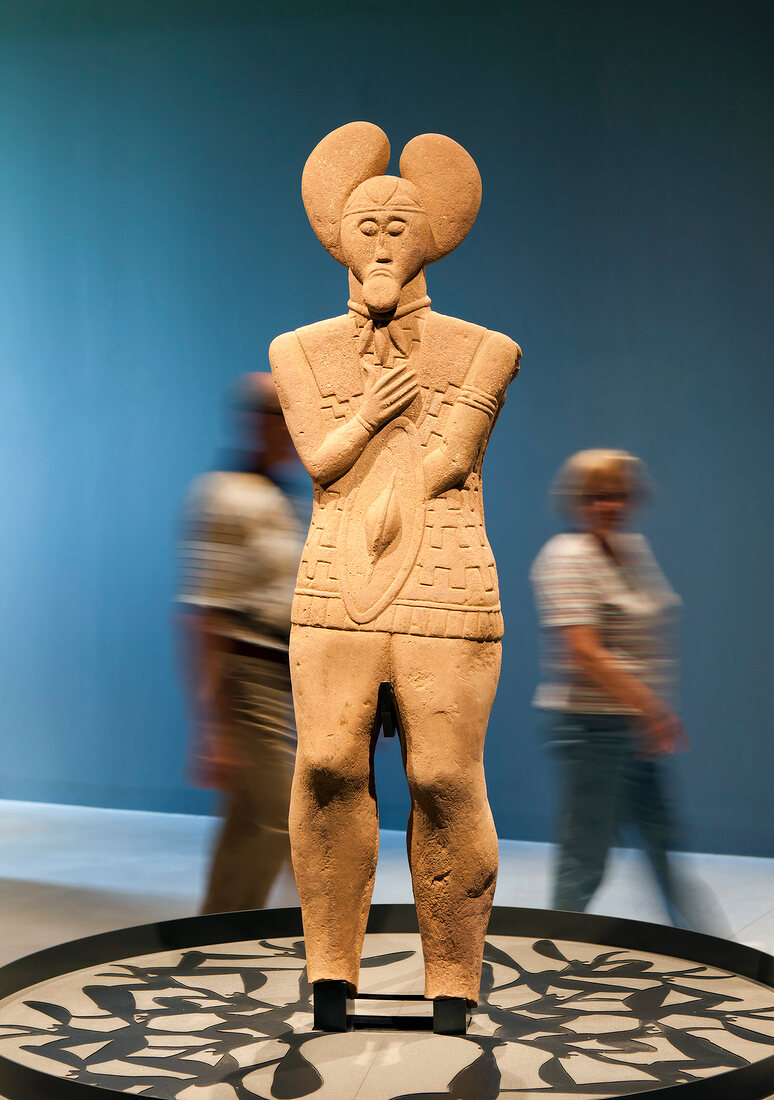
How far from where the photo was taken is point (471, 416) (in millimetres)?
3217

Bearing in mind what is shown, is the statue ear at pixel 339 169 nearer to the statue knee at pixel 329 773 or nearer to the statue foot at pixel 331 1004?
the statue knee at pixel 329 773

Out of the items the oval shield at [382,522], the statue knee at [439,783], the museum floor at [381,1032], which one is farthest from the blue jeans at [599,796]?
the oval shield at [382,522]

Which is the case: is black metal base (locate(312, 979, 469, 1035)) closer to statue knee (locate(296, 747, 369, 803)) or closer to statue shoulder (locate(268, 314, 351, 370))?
statue knee (locate(296, 747, 369, 803))

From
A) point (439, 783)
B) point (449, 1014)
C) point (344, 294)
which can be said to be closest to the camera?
point (439, 783)

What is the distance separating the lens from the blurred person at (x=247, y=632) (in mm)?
4164

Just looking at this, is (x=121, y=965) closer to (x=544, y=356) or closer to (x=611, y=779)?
(x=611, y=779)

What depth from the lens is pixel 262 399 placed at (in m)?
4.25

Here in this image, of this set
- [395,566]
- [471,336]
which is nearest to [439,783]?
[395,566]

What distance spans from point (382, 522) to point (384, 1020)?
1233 millimetres

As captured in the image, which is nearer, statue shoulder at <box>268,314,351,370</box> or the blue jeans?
statue shoulder at <box>268,314,351,370</box>

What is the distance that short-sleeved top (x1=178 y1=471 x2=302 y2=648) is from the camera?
416 cm

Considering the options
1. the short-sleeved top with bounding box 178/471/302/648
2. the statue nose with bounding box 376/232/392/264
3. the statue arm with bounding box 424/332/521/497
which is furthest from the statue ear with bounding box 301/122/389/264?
the short-sleeved top with bounding box 178/471/302/648

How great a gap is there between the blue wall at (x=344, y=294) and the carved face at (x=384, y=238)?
3.34 m

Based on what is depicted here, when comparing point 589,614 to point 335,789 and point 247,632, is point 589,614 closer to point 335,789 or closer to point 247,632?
point 247,632
